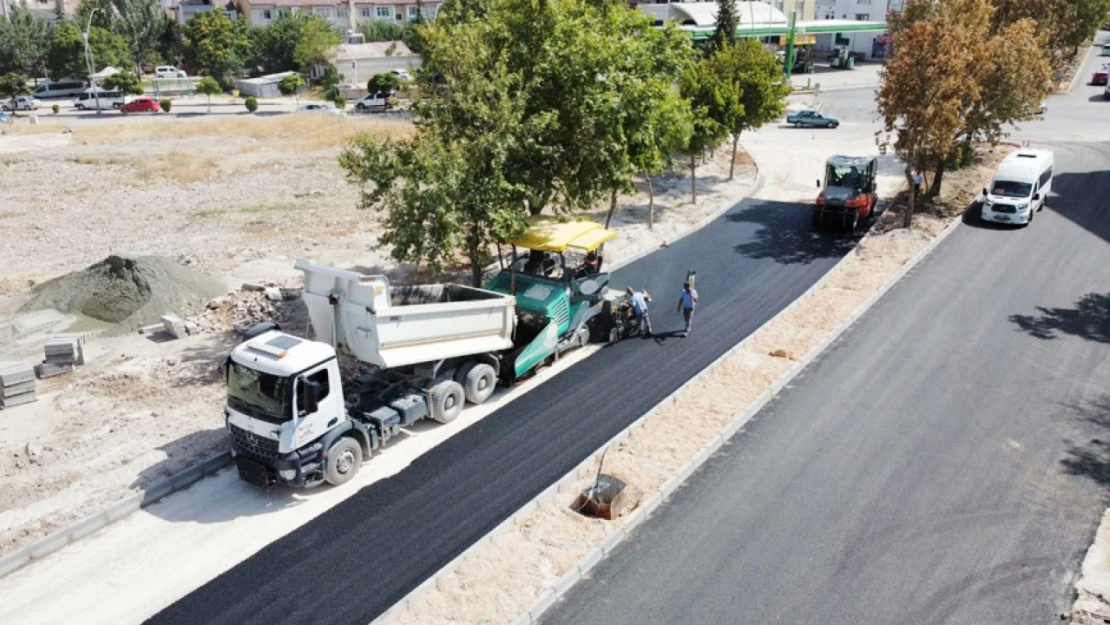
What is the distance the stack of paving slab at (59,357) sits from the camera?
18.0m

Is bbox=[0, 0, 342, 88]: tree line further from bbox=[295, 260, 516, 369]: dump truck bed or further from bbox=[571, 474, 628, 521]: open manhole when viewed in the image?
bbox=[571, 474, 628, 521]: open manhole

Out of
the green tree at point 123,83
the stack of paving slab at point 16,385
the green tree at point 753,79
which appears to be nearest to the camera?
the stack of paving slab at point 16,385

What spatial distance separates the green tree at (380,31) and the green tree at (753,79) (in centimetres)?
6591

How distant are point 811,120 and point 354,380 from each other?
4196 cm

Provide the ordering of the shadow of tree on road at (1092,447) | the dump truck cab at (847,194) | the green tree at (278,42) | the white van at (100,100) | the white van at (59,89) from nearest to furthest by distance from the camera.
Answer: the shadow of tree on road at (1092,447) < the dump truck cab at (847,194) < the white van at (100,100) < the white van at (59,89) < the green tree at (278,42)

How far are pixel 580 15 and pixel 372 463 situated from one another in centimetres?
1402

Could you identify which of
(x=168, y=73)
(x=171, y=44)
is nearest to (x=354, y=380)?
(x=168, y=73)

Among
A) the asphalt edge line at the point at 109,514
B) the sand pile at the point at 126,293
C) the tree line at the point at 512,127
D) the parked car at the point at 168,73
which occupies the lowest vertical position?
the asphalt edge line at the point at 109,514

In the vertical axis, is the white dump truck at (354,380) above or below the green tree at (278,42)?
below

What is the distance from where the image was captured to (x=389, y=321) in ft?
46.5

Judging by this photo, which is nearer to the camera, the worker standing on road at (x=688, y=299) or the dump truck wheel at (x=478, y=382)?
the dump truck wheel at (x=478, y=382)

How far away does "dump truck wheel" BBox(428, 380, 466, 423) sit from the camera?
49.9 ft

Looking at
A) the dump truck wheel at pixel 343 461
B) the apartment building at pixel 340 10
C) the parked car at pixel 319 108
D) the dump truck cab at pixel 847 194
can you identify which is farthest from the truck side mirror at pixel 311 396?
the apartment building at pixel 340 10

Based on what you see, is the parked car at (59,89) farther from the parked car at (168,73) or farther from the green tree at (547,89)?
the green tree at (547,89)
